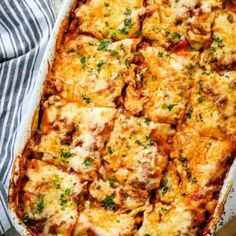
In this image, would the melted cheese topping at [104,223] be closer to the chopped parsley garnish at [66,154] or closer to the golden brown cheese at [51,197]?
the golden brown cheese at [51,197]

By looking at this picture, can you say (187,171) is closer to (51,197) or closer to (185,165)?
(185,165)

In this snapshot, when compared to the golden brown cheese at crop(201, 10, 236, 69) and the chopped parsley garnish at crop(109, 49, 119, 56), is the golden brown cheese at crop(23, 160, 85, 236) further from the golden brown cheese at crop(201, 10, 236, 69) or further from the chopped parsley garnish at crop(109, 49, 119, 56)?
the golden brown cheese at crop(201, 10, 236, 69)

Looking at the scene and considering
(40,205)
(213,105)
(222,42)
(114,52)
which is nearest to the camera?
(40,205)

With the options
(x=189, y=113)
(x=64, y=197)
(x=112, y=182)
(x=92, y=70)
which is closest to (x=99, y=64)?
(x=92, y=70)

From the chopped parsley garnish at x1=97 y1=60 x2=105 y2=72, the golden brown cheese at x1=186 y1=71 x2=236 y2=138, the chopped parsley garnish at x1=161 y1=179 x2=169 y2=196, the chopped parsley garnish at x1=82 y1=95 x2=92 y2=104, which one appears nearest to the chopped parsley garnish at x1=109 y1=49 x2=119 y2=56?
the chopped parsley garnish at x1=97 y1=60 x2=105 y2=72

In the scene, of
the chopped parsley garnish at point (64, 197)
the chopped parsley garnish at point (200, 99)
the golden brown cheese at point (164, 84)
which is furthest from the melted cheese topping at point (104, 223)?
the chopped parsley garnish at point (200, 99)

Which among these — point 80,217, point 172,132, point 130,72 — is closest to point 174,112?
point 172,132
